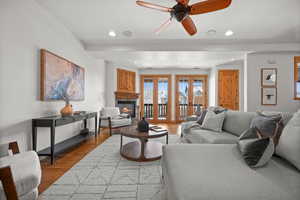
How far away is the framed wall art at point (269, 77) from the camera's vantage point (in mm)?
3730

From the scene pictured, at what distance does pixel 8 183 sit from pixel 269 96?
511 centimetres

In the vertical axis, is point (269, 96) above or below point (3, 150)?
above

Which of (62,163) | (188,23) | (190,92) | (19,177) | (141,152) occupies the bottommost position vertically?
(62,163)

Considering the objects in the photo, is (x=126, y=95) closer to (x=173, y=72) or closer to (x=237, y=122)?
(x=173, y=72)

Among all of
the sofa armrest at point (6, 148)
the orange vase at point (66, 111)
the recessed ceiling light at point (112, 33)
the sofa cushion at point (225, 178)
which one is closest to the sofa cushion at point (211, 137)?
the sofa cushion at point (225, 178)

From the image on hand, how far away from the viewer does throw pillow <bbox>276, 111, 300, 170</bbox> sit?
3.41 feet

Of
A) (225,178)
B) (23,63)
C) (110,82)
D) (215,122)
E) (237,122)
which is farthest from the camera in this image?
(110,82)

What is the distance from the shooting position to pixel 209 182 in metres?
0.88

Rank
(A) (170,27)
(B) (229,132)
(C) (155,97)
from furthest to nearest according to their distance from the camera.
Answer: (C) (155,97) < (A) (170,27) < (B) (229,132)

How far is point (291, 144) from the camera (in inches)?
42.8

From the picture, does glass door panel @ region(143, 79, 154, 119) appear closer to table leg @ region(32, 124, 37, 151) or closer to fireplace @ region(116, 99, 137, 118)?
fireplace @ region(116, 99, 137, 118)

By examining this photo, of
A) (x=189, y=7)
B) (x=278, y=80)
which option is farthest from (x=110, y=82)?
(x=278, y=80)

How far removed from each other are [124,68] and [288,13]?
15.7ft

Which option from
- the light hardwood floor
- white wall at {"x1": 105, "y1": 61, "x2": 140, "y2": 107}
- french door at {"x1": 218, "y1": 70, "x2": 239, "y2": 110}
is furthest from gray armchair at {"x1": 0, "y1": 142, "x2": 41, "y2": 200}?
french door at {"x1": 218, "y1": 70, "x2": 239, "y2": 110}
